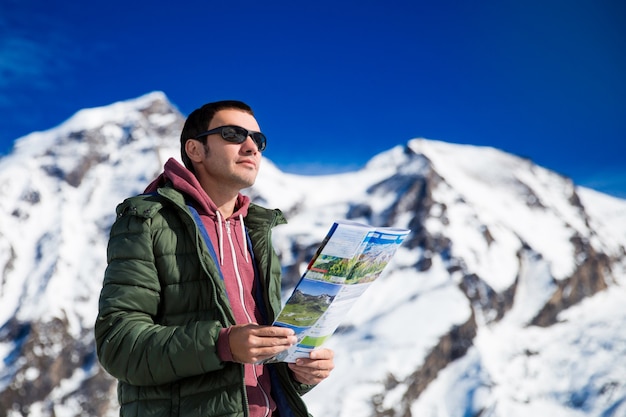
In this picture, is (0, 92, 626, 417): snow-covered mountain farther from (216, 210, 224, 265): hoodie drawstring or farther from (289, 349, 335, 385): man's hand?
(216, 210, 224, 265): hoodie drawstring

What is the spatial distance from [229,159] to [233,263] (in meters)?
0.78

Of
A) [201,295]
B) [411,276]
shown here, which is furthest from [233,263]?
→ [411,276]

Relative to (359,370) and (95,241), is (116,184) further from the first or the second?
(359,370)

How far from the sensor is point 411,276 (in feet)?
407

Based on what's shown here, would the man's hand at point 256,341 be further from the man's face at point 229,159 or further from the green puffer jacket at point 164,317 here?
the man's face at point 229,159

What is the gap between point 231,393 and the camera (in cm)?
409

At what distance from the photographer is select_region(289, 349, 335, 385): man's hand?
436cm

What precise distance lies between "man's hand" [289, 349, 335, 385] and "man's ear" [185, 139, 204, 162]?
1695 mm

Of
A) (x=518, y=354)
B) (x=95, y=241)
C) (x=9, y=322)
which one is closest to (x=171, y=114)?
(x=95, y=241)

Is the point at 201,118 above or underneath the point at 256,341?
above

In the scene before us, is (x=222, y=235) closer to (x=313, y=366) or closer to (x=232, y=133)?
(x=232, y=133)

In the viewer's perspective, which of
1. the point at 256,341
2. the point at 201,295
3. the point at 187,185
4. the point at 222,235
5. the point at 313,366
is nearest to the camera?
the point at 256,341

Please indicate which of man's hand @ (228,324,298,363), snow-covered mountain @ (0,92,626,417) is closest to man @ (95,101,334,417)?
man's hand @ (228,324,298,363)

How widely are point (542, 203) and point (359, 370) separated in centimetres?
6729
